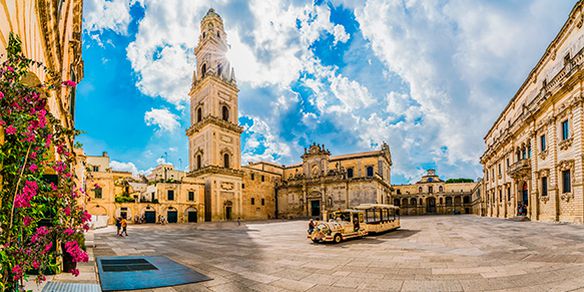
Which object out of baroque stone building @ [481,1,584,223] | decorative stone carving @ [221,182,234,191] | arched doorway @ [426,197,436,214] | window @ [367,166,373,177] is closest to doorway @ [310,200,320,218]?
window @ [367,166,373,177]

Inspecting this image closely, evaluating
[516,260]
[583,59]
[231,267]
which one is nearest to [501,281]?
[516,260]

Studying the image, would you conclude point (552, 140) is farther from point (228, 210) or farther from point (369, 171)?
point (228, 210)

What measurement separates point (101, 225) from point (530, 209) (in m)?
37.9

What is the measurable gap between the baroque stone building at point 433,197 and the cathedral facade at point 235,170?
21.0m

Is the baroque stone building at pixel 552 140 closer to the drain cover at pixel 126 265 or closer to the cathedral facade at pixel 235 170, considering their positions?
the cathedral facade at pixel 235 170

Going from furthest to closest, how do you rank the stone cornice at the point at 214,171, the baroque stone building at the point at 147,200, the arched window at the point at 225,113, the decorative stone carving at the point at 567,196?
the arched window at the point at 225,113 → the stone cornice at the point at 214,171 → the baroque stone building at the point at 147,200 → the decorative stone carving at the point at 567,196

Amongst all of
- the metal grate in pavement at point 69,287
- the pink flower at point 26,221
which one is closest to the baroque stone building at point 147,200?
the metal grate in pavement at point 69,287

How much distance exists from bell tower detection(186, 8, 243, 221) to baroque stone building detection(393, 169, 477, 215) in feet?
149

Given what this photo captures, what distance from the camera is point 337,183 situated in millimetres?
48531

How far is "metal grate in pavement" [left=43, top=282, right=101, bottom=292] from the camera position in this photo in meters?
5.52

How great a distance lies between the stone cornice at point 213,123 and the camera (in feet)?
139

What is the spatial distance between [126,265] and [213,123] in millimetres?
34472

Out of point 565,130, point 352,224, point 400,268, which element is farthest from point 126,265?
point 565,130

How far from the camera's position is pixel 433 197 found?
74.4 m
